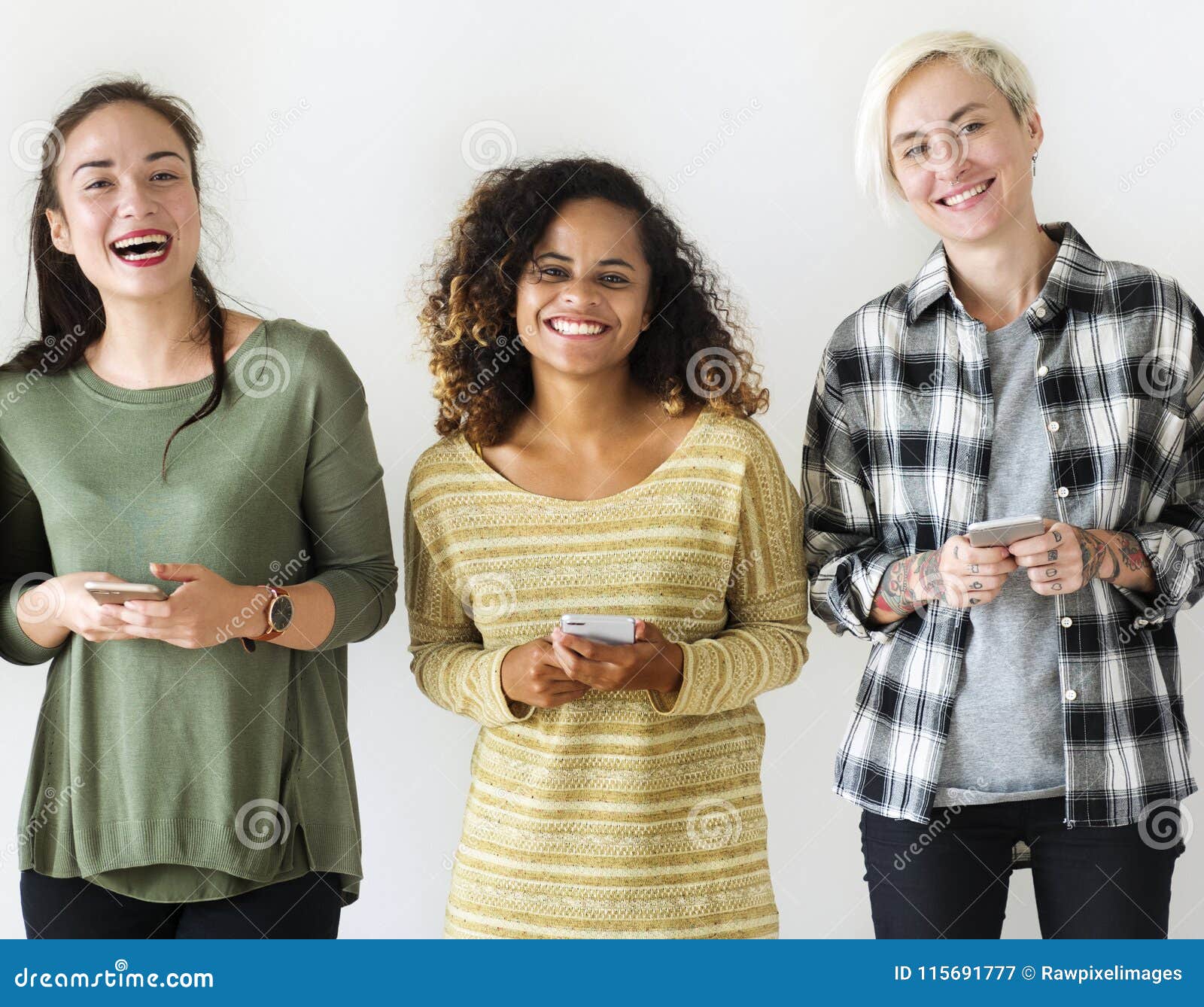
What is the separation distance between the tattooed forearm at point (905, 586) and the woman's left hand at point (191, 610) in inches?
39.5

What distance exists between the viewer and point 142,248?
2.17m

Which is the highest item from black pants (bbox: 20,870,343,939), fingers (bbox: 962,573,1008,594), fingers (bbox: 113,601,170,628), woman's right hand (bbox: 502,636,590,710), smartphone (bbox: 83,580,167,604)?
fingers (bbox: 962,573,1008,594)

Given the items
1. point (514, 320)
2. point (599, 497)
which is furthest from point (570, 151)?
point (599, 497)

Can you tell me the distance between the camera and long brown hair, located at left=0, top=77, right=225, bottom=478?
85.6 inches

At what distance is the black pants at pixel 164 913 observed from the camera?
2.06 meters

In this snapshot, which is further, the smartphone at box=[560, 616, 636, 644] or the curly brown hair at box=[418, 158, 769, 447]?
the curly brown hair at box=[418, 158, 769, 447]

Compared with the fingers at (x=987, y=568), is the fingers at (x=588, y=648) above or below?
below

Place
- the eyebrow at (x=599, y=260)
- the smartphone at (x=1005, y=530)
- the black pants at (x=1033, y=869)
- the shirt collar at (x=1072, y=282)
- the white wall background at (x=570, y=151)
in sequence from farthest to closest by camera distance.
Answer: the white wall background at (x=570, y=151), the eyebrow at (x=599, y=260), the shirt collar at (x=1072, y=282), the black pants at (x=1033, y=869), the smartphone at (x=1005, y=530)

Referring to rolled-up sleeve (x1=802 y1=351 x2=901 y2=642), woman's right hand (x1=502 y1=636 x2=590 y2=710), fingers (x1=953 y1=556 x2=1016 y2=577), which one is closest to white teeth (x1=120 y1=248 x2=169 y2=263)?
woman's right hand (x1=502 y1=636 x2=590 y2=710)

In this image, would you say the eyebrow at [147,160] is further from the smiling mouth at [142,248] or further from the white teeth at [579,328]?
the white teeth at [579,328]

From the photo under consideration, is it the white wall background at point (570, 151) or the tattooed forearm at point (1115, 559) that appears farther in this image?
the white wall background at point (570, 151)

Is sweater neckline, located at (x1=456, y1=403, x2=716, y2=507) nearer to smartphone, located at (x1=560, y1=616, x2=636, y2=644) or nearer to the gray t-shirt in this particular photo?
smartphone, located at (x1=560, y1=616, x2=636, y2=644)

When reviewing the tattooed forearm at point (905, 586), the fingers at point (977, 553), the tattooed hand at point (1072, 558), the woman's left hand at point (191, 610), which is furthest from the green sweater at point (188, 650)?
the tattooed hand at point (1072, 558)

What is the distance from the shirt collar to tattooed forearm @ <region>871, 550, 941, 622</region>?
423mm
